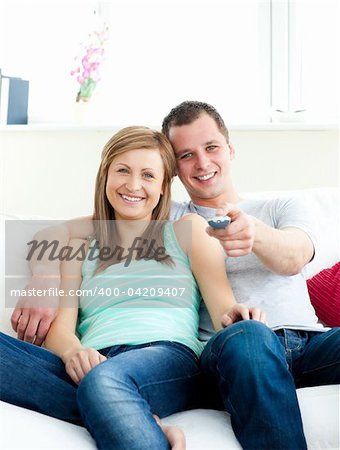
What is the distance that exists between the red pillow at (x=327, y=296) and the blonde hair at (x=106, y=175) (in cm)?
41

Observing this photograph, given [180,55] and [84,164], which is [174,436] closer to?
[84,164]

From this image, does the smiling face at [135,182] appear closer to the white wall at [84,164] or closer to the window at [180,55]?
the white wall at [84,164]

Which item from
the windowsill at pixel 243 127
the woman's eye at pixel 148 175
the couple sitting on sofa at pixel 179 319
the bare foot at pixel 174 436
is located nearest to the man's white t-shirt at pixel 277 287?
the couple sitting on sofa at pixel 179 319

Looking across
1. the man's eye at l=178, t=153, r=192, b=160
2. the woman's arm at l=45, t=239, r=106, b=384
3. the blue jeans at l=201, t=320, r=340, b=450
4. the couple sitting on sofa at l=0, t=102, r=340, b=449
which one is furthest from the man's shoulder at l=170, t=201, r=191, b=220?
the blue jeans at l=201, t=320, r=340, b=450

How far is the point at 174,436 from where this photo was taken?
1.21 metres

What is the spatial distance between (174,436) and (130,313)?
1.30 feet

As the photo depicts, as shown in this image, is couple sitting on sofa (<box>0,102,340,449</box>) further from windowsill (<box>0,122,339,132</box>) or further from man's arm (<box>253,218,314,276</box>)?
windowsill (<box>0,122,339,132</box>)

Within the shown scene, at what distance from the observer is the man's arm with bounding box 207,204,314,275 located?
1.43 meters

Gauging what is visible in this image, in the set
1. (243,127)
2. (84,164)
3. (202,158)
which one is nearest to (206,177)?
(202,158)

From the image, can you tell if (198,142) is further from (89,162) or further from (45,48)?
(45,48)

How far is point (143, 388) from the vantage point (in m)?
1.30

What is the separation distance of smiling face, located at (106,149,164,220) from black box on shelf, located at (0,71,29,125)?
1269 mm

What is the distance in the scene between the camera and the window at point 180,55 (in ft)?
9.41

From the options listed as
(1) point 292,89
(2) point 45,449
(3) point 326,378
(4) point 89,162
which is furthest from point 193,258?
(1) point 292,89
